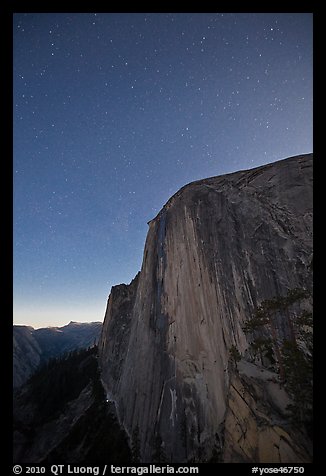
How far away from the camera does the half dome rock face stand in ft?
50.9

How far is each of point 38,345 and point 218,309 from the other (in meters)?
158

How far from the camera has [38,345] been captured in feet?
→ 464

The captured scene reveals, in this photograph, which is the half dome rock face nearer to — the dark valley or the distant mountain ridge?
the dark valley

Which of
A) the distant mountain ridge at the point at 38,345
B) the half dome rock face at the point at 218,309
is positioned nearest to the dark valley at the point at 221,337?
the half dome rock face at the point at 218,309

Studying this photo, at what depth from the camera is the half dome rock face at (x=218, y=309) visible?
50.9 feet

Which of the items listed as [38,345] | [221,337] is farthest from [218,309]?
[38,345]

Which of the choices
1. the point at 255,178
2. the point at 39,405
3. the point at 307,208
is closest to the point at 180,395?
the point at 307,208

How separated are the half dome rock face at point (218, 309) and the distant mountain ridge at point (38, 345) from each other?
81146 millimetres

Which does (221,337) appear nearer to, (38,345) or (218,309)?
(218,309)

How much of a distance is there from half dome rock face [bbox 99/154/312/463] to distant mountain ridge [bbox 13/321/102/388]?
81146mm

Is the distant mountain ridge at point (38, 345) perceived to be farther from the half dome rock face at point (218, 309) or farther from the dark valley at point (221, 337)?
the half dome rock face at point (218, 309)
